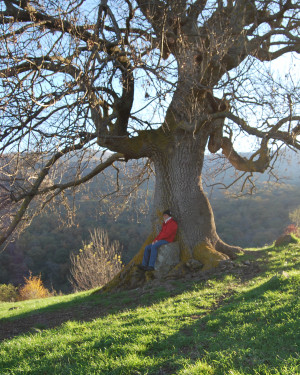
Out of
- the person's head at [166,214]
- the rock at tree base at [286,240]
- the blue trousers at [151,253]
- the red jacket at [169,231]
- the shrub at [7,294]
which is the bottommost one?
the shrub at [7,294]

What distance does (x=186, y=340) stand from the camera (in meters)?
3.87

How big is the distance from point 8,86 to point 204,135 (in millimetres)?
6156

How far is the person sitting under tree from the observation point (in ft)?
28.5

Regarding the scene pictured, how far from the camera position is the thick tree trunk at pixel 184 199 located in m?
8.97

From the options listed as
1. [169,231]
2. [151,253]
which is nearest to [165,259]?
[151,253]

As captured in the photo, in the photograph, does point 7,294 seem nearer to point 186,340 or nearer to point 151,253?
point 151,253

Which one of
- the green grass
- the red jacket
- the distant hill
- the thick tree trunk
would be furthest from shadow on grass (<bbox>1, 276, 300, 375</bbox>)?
the distant hill

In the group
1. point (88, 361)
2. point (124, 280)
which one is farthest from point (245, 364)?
point (124, 280)

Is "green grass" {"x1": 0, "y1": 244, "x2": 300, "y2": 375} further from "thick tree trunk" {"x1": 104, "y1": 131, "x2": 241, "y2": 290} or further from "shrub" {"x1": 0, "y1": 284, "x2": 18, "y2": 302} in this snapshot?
"shrub" {"x1": 0, "y1": 284, "x2": 18, "y2": 302}

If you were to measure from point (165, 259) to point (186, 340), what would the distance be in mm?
4761

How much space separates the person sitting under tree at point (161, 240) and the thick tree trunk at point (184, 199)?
0.30 m

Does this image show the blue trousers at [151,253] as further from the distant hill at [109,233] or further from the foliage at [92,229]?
the foliage at [92,229]

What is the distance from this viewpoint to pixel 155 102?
17.6ft

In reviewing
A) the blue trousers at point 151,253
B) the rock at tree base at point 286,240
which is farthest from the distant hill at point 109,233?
the blue trousers at point 151,253
